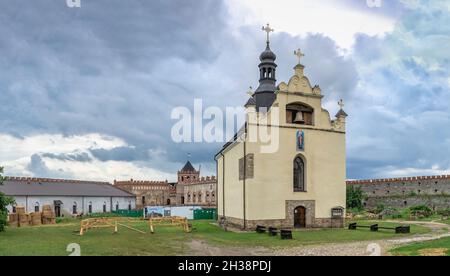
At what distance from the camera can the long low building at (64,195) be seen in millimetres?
48500

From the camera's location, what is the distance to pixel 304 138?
27922mm

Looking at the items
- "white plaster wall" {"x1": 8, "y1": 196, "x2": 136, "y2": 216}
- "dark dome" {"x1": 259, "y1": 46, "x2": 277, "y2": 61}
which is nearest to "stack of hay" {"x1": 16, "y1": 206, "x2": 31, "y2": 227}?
"white plaster wall" {"x1": 8, "y1": 196, "x2": 136, "y2": 216}

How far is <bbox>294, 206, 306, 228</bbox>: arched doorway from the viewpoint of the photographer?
2734 cm

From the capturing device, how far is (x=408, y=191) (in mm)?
48281

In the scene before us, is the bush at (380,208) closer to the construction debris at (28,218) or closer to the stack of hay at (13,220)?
the construction debris at (28,218)

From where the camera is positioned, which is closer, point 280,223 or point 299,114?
point 280,223

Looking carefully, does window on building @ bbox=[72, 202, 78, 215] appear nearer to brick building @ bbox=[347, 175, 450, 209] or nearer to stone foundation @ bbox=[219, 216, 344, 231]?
stone foundation @ bbox=[219, 216, 344, 231]

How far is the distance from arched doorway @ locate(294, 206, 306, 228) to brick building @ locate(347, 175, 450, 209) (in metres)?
24.8

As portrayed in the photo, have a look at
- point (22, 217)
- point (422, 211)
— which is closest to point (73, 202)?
point (22, 217)

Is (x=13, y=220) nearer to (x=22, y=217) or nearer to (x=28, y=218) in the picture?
(x=22, y=217)

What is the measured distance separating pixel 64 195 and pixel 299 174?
3706cm

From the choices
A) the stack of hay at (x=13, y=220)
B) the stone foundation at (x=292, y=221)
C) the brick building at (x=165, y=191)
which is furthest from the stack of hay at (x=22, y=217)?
the brick building at (x=165, y=191)
